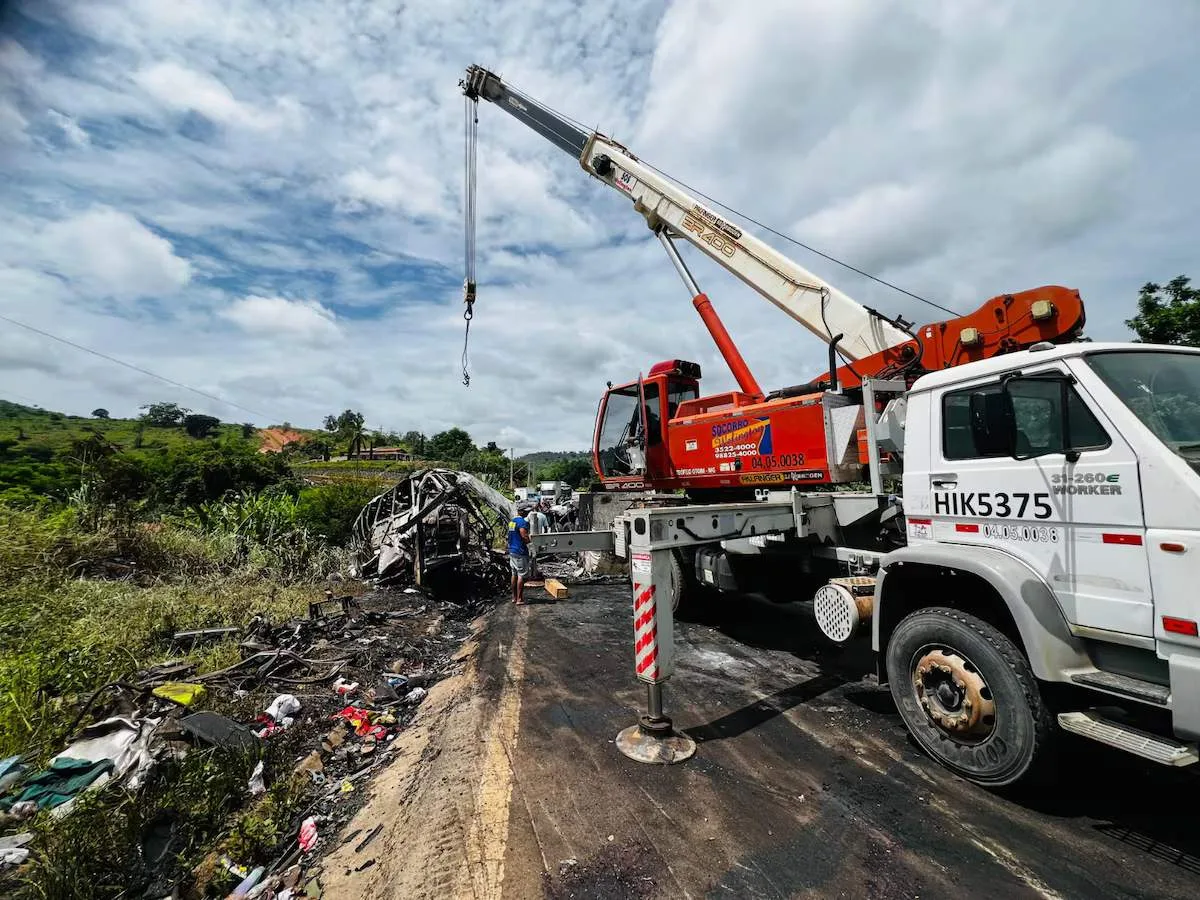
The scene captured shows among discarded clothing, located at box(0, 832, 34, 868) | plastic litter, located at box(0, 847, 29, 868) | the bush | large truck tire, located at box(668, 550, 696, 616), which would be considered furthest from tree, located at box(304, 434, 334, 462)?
plastic litter, located at box(0, 847, 29, 868)

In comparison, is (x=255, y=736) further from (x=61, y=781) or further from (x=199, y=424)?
(x=199, y=424)

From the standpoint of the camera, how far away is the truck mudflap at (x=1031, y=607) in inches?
115

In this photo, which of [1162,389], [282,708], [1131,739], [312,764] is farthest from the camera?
[282,708]

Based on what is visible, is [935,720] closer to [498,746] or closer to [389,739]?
[498,746]

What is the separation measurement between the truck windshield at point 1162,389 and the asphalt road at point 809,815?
202 centimetres

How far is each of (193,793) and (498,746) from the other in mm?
1986

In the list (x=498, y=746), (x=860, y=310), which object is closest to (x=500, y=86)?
(x=860, y=310)

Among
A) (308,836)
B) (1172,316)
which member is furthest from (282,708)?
(1172,316)

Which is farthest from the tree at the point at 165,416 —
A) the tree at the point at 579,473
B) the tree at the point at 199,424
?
the tree at the point at 579,473

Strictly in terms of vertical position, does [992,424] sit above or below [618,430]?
below

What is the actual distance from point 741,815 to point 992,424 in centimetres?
267

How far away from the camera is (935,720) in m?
3.50

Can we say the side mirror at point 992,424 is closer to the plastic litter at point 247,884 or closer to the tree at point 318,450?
the plastic litter at point 247,884

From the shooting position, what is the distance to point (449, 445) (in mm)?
71125
